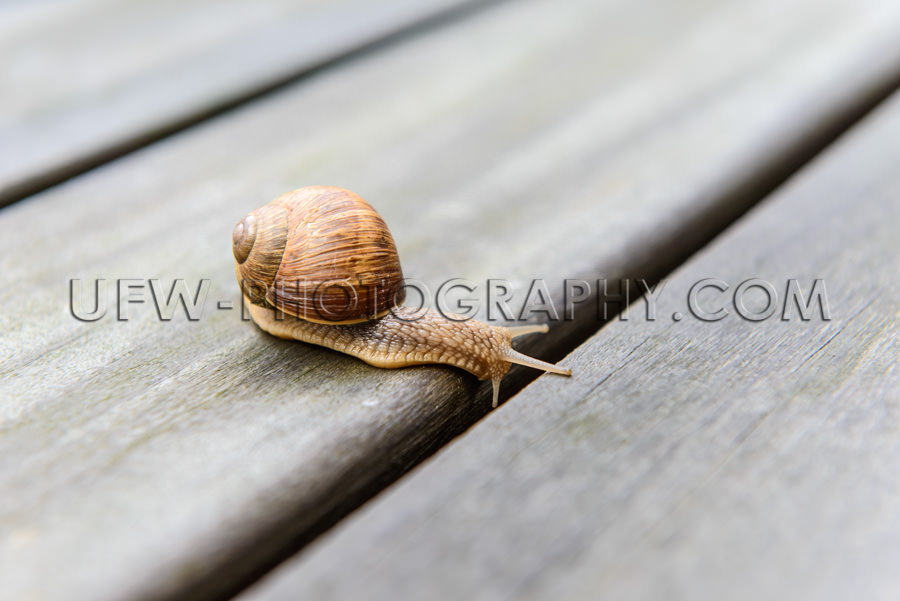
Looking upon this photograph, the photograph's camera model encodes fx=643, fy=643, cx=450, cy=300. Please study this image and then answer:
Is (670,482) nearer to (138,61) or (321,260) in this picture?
(321,260)

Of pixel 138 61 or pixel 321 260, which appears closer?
pixel 321 260

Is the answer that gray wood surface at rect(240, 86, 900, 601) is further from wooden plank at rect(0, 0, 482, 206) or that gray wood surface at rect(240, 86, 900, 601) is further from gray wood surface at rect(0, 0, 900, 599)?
wooden plank at rect(0, 0, 482, 206)

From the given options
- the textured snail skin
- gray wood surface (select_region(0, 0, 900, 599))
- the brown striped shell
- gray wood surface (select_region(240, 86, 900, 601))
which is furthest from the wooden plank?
gray wood surface (select_region(240, 86, 900, 601))

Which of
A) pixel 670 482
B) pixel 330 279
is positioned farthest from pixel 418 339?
pixel 670 482

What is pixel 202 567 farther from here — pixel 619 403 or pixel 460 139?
pixel 460 139

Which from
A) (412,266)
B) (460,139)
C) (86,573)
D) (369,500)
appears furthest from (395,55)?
(86,573)

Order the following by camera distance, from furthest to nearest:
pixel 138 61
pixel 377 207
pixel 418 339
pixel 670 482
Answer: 1. pixel 138 61
2. pixel 377 207
3. pixel 418 339
4. pixel 670 482

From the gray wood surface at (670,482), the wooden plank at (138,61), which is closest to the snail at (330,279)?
the gray wood surface at (670,482)
